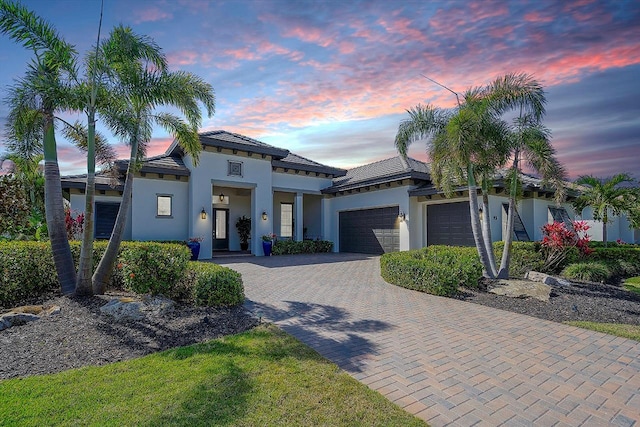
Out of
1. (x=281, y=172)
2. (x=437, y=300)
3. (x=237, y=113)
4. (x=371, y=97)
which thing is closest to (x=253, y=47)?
(x=237, y=113)

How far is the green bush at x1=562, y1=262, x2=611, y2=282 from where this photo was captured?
32.5 ft

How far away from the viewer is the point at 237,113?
10.3 metres

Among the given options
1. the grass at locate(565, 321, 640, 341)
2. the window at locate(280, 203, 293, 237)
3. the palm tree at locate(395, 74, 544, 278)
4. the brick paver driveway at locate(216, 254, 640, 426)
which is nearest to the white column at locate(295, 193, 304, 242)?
the window at locate(280, 203, 293, 237)

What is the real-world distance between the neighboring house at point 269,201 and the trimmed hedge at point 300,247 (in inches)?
26.4

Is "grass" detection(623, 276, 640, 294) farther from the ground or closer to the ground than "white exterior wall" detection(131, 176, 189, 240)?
closer to the ground

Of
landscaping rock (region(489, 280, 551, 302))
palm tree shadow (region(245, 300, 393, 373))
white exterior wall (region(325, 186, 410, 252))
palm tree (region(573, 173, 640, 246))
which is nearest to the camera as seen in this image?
palm tree shadow (region(245, 300, 393, 373))

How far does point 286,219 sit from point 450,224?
1038cm

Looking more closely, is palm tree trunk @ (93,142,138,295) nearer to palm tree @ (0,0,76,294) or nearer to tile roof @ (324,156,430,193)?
palm tree @ (0,0,76,294)

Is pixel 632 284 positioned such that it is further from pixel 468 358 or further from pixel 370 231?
pixel 370 231

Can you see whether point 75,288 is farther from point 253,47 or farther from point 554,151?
point 554,151

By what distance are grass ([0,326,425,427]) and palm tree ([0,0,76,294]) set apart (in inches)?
160

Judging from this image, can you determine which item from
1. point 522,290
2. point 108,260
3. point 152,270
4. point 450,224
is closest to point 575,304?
point 522,290

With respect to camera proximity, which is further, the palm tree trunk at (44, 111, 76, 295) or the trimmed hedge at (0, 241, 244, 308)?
the palm tree trunk at (44, 111, 76, 295)

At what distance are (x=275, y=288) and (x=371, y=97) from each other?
20.8 feet
